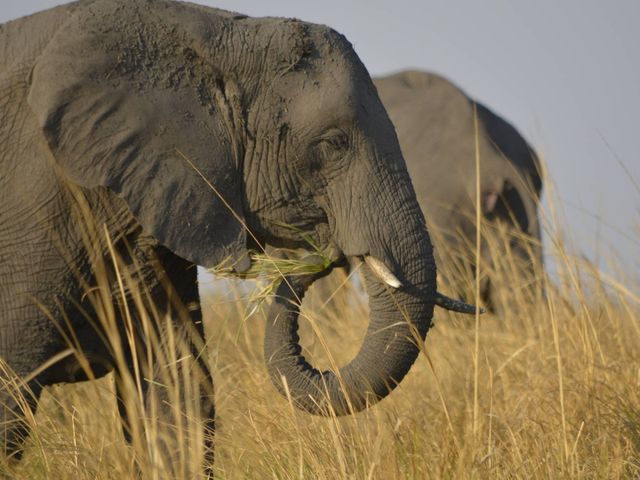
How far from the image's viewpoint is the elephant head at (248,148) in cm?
454

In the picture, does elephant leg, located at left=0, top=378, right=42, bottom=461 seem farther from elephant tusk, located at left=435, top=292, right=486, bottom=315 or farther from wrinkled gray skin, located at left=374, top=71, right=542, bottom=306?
wrinkled gray skin, located at left=374, top=71, right=542, bottom=306

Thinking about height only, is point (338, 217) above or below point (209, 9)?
below

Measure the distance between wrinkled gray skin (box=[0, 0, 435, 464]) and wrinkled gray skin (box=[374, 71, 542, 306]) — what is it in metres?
5.34

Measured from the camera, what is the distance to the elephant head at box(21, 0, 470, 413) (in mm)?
4535

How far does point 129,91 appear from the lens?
4.57 metres

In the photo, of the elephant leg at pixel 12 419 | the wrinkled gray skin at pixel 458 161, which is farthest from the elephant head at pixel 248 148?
the wrinkled gray skin at pixel 458 161

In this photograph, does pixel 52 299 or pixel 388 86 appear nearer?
pixel 52 299

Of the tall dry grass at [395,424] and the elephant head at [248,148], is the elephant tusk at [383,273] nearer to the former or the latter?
the elephant head at [248,148]

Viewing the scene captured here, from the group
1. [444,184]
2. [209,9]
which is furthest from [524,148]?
[209,9]

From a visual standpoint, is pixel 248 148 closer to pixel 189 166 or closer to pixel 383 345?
pixel 189 166

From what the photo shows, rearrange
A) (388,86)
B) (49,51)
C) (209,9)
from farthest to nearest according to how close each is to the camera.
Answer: (388,86) < (209,9) < (49,51)

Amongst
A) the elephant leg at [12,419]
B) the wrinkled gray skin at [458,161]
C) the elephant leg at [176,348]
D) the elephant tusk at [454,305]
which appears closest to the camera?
the elephant leg at [12,419]

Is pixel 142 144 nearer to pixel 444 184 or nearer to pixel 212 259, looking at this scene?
pixel 212 259

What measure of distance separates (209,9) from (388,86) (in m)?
7.56
